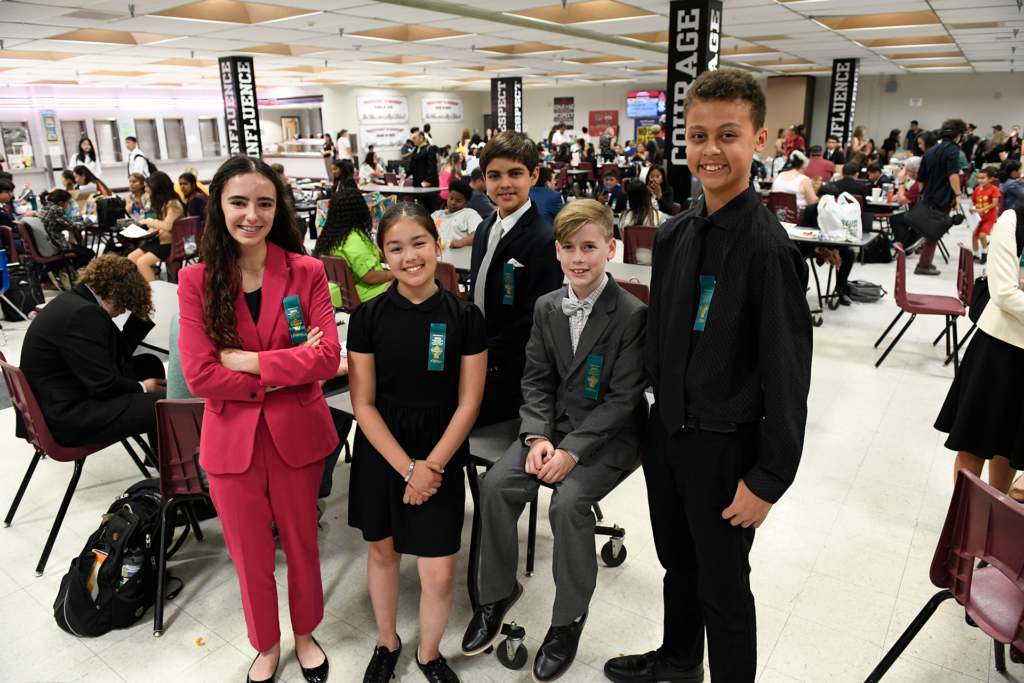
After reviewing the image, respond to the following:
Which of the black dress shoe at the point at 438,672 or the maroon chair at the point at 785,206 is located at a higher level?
the maroon chair at the point at 785,206

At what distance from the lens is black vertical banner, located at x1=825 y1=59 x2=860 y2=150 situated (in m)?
13.5

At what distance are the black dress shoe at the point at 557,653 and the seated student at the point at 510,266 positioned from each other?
2.45 feet

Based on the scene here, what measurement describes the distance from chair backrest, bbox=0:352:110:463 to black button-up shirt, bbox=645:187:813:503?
248cm

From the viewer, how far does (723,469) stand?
5.16 ft

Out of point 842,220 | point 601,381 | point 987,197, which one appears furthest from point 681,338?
point 987,197

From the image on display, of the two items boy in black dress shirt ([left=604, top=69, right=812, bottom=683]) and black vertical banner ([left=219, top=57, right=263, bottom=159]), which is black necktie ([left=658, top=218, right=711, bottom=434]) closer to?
boy in black dress shirt ([left=604, top=69, right=812, bottom=683])

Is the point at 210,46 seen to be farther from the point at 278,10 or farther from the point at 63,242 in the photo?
the point at 63,242

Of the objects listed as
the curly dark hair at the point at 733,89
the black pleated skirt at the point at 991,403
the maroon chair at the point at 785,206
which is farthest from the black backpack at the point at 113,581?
the maroon chair at the point at 785,206

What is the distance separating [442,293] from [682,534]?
968 mm

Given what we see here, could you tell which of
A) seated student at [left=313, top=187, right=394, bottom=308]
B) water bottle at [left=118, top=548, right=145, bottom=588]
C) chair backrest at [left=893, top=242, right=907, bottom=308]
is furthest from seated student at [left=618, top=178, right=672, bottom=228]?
water bottle at [left=118, top=548, right=145, bottom=588]

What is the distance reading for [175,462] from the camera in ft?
7.66

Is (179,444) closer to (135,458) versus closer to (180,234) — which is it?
(135,458)

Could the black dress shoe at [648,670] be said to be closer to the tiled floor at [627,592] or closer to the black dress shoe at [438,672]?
the tiled floor at [627,592]

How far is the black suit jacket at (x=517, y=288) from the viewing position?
7.39ft
